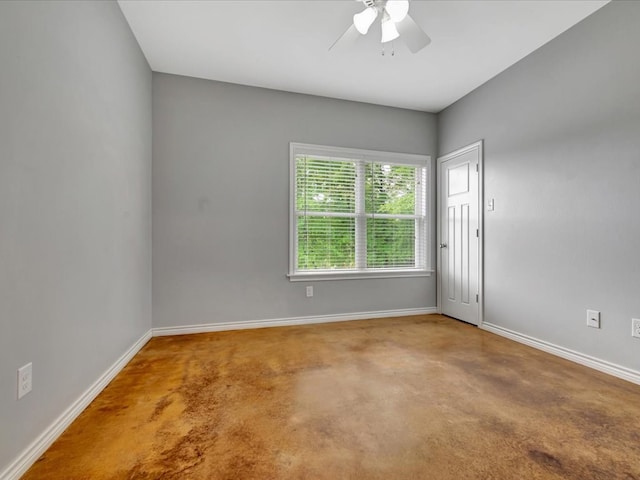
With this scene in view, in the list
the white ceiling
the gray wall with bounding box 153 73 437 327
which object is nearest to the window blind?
the gray wall with bounding box 153 73 437 327

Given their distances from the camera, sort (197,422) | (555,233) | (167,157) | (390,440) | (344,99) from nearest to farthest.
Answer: (390,440) < (197,422) < (555,233) < (167,157) < (344,99)

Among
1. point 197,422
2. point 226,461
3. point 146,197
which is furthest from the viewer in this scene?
point 146,197

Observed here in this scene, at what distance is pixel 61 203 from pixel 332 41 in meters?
2.36

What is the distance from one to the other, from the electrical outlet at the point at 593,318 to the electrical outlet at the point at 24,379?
347cm

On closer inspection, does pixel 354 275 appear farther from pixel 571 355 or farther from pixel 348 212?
pixel 571 355

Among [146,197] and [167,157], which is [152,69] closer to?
[167,157]

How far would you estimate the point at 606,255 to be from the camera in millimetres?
2273

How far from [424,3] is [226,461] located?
303 cm

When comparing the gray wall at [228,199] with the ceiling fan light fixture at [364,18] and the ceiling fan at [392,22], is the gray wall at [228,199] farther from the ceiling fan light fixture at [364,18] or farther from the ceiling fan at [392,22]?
the ceiling fan light fixture at [364,18]

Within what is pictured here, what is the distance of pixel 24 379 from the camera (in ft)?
4.25

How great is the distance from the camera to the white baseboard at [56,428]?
1.24m

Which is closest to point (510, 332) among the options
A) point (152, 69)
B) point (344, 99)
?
point (344, 99)

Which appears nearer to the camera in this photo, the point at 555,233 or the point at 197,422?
the point at 197,422

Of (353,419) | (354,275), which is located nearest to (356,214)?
(354,275)
